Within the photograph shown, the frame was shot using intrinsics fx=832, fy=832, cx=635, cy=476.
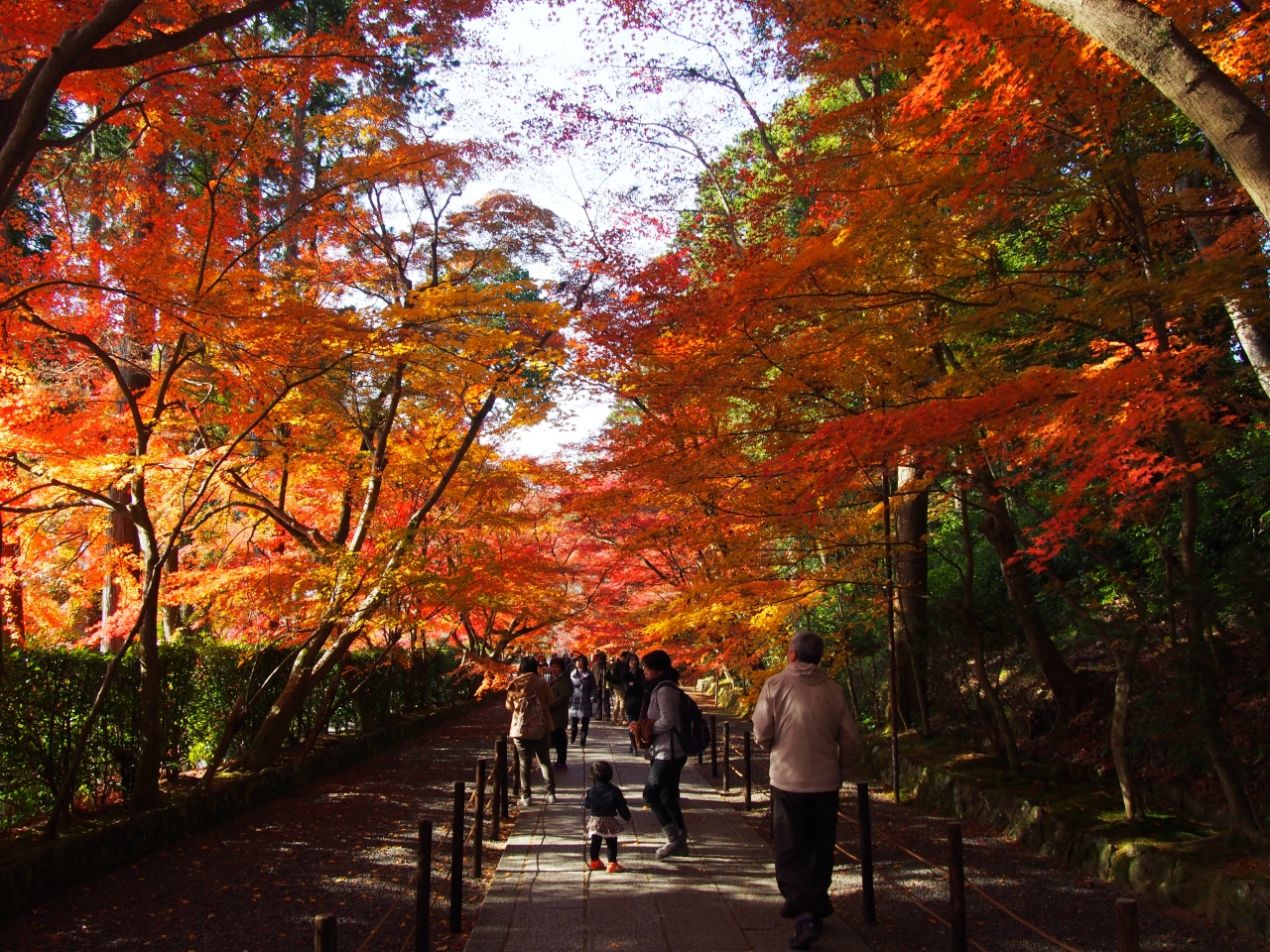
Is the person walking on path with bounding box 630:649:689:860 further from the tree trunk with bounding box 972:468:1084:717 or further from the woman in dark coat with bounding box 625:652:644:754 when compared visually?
the tree trunk with bounding box 972:468:1084:717

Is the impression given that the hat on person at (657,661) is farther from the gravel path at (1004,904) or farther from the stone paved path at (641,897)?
the gravel path at (1004,904)

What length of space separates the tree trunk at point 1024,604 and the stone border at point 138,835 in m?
8.07

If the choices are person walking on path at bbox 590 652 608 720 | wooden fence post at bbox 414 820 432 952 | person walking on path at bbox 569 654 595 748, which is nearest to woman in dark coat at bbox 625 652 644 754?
person walking on path at bbox 569 654 595 748

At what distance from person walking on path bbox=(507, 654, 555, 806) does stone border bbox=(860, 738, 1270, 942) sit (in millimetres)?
4535

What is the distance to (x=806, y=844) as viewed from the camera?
4648mm

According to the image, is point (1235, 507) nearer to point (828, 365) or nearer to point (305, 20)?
point (828, 365)


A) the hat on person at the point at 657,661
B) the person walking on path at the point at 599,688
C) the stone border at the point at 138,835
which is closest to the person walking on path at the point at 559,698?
the stone border at the point at 138,835

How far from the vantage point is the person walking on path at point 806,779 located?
4594mm

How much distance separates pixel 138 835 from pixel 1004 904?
7053 millimetres

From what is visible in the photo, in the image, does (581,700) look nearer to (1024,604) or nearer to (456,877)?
(1024,604)

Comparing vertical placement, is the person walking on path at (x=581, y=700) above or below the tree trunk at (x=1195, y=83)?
below

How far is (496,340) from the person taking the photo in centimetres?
1016

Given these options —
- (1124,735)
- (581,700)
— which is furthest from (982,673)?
(581,700)

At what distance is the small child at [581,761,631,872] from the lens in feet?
20.1
